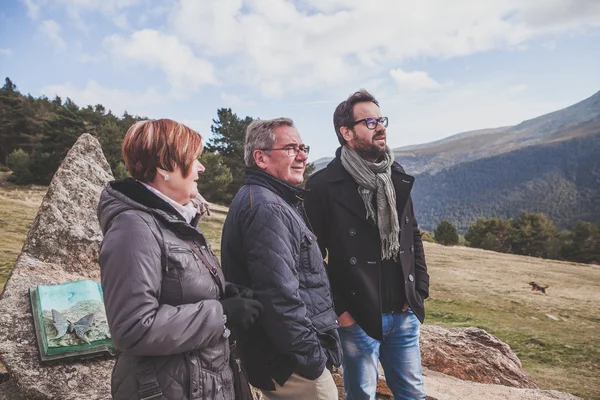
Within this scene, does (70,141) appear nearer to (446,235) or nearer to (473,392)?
(473,392)

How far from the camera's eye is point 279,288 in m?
2.54

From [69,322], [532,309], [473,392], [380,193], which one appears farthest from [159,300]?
[532,309]

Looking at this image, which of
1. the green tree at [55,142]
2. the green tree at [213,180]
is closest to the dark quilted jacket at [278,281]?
the green tree at [55,142]

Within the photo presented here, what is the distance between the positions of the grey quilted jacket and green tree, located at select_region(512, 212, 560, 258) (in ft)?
202

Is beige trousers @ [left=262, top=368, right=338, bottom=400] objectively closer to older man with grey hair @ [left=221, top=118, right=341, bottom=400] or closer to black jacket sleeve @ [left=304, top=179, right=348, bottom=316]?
older man with grey hair @ [left=221, top=118, right=341, bottom=400]

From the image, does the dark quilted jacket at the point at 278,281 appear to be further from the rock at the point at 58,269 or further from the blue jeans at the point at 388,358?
the rock at the point at 58,269

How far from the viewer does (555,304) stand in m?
17.3

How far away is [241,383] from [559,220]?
613ft

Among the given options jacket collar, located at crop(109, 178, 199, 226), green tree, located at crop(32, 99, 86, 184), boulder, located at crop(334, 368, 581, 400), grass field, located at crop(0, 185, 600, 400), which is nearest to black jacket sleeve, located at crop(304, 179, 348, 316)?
jacket collar, located at crop(109, 178, 199, 226)

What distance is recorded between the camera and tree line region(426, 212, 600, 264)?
51531mm

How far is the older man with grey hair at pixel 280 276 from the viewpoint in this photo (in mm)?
2555

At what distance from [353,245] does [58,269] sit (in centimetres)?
365

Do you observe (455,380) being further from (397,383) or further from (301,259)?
(301,259)

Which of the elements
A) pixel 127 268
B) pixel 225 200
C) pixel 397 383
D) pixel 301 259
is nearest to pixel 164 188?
pixel 127 268
